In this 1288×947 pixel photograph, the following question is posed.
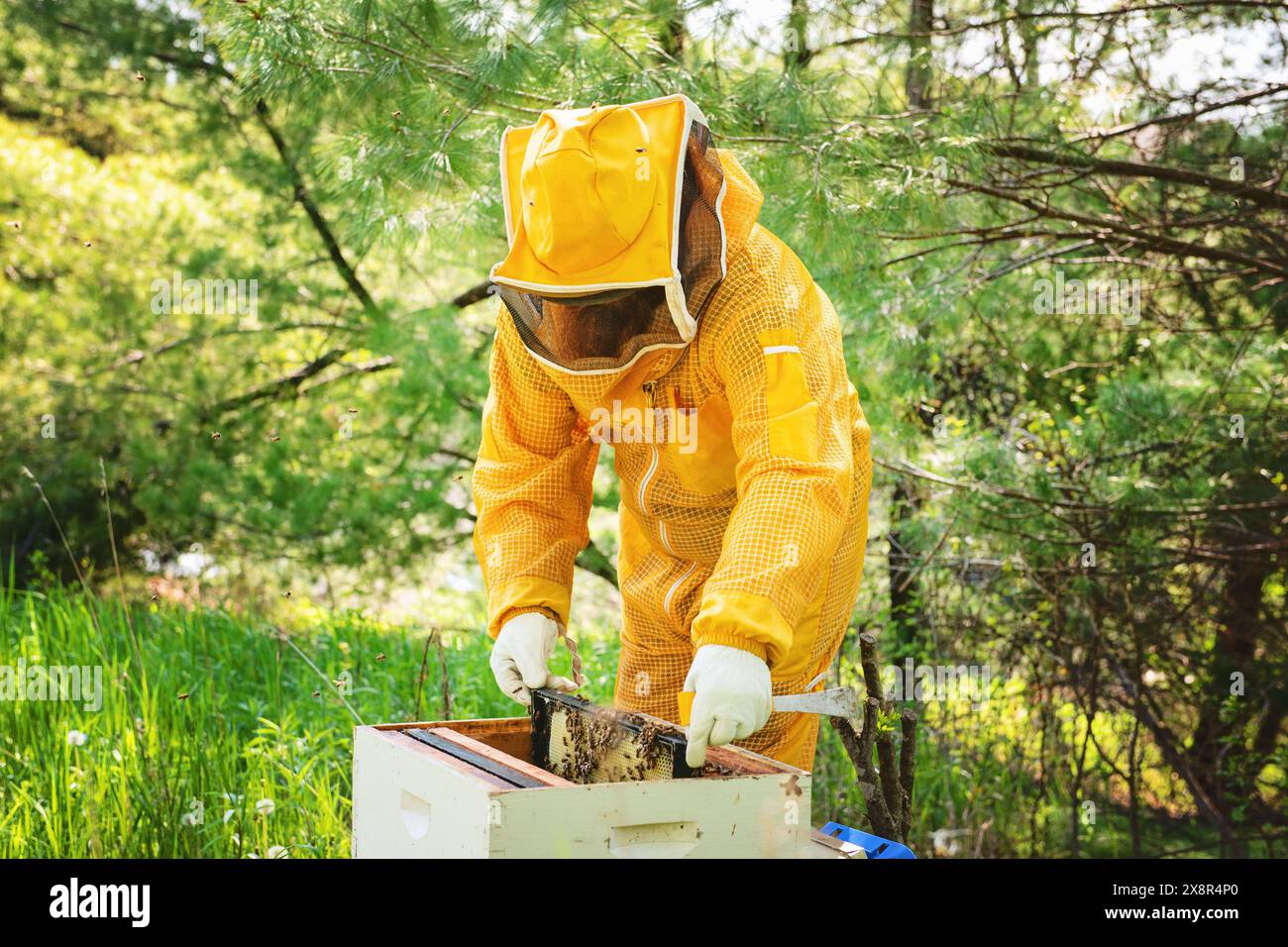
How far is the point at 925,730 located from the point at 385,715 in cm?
238

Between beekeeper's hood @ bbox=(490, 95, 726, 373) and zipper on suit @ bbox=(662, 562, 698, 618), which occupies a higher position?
beekeeper's hood @ bbox=(490, 95, 726, 373)

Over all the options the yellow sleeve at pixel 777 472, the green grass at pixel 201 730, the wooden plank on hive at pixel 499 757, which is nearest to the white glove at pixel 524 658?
the wooden plank on hive at pixel 499 757

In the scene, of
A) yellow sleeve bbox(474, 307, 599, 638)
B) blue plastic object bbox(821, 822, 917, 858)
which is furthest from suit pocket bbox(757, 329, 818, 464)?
blue plastic object bbox(821, 822, 917, 858)

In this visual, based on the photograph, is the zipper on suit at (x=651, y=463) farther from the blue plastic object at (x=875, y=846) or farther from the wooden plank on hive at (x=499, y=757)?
the blue plastic object at (x=875, y=846)

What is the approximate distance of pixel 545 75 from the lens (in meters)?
3.72

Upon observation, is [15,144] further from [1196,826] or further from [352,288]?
[1196,826]

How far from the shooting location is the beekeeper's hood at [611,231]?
204 cm

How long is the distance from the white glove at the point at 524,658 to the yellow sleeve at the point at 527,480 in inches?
2.6

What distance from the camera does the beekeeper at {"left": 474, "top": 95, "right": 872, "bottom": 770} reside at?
6.63ft

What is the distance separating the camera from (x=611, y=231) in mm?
2049

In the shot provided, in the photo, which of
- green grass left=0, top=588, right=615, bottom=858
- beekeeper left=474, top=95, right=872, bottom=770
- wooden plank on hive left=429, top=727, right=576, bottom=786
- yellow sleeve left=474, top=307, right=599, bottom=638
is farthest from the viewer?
green grass left=0, top=588, right=615, bottom=858

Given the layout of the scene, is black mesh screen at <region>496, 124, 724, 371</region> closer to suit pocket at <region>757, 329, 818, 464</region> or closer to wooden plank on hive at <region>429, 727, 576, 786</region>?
suit pocket at <region>757, 329, 818, 464</region>

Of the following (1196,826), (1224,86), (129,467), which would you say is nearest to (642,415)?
(1224,86)

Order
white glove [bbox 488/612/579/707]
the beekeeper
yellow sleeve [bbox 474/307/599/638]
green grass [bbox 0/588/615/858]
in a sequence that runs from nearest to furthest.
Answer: the beekeeper
white glove [bbox 488/612/579/707]
yellow sleeve [bbox 474/307/599/638]
green grass [bbox 0/588/615/858]
